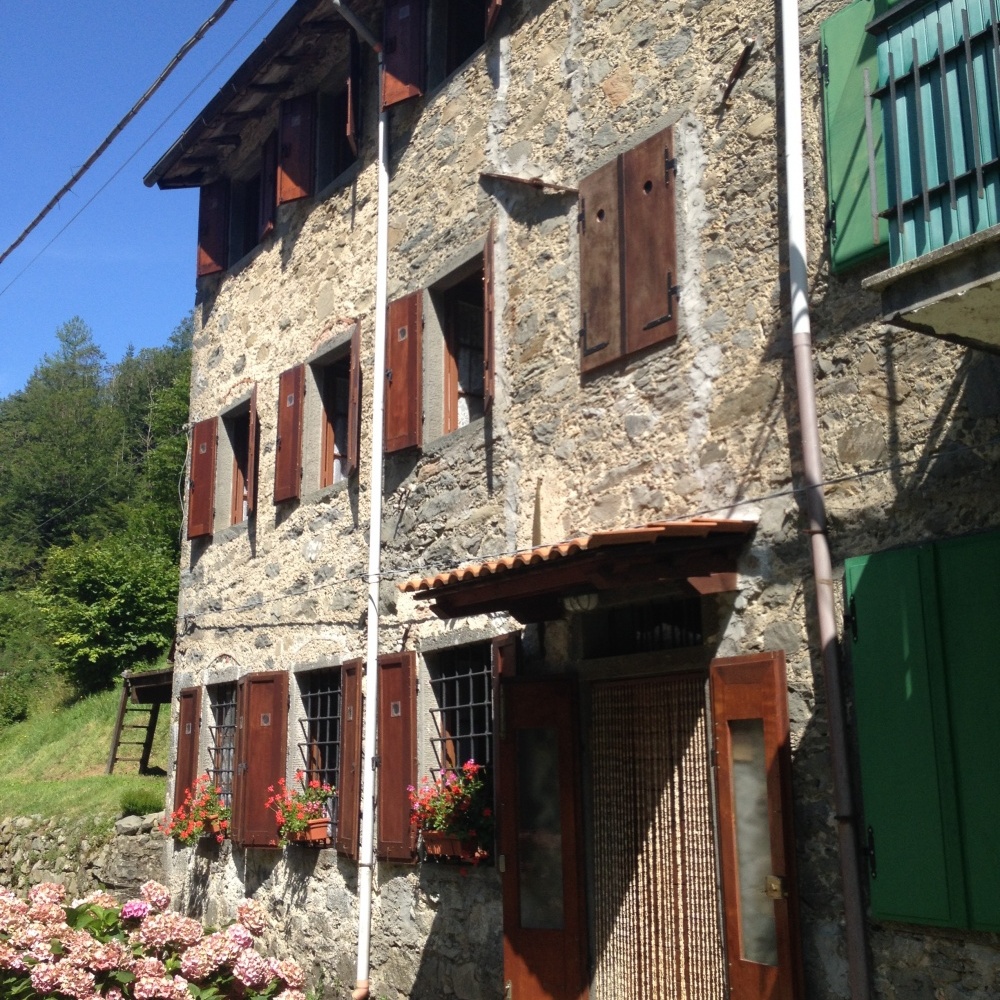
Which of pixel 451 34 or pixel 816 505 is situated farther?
pixel 451 34

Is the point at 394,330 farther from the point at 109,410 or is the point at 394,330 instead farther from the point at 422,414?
the point at 109,410

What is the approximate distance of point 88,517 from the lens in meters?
36.5

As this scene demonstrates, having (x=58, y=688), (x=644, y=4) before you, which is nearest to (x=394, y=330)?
(x=644, y=4)

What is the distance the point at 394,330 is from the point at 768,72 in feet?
11.9

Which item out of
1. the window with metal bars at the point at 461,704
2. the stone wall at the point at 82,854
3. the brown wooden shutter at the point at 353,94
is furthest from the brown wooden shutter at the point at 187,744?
the brown wooden shutter at the point at 353,94

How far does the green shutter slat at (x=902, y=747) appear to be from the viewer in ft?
16.3

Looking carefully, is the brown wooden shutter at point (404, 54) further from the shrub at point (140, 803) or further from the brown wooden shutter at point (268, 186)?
the shrub at point (140, 803)

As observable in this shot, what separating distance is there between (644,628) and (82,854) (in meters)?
7.63

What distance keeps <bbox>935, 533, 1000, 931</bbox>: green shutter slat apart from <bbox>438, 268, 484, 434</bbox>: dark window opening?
4436 mm

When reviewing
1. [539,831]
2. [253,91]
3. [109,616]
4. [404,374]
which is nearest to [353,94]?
[253,91]

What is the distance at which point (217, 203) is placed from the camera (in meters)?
12.7

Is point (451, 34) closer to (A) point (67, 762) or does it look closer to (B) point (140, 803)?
(B) point (140, 803)

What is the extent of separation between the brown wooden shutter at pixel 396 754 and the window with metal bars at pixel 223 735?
2708mm

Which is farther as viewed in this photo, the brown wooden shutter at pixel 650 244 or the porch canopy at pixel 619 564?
the brown wooden shutter at pixel 650 244
